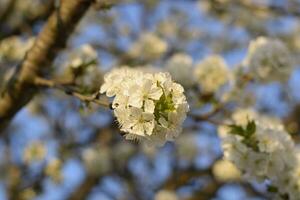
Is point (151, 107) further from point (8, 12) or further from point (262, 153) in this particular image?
point (8, 12)

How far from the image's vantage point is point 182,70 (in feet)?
12.2

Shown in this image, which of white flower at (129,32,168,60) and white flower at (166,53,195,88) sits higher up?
white flower at (166,53,195,88)

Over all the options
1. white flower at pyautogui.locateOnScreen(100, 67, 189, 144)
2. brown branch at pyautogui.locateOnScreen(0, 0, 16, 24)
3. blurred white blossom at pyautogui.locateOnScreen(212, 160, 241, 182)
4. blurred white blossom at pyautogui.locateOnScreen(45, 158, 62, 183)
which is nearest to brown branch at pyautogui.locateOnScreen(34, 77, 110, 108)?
white flower at pyautogui.locateOnScreen(100, 67, 189, 144)

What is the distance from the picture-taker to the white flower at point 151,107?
145cm

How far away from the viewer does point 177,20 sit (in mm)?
8453

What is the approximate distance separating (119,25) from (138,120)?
21.3ft

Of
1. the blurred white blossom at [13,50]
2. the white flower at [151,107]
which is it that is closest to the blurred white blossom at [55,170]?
the blurred white blossom at [13,50]

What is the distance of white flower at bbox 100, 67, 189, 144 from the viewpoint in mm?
1447

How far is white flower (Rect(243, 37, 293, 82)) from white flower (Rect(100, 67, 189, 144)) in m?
1.70

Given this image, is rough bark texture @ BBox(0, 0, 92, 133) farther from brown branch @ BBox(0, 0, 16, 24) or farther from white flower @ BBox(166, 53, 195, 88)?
brown branch @ BBox(0, 0, 16, 24)

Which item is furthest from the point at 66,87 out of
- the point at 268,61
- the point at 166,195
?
the point at 166,195

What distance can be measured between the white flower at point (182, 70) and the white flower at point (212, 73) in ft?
0.20

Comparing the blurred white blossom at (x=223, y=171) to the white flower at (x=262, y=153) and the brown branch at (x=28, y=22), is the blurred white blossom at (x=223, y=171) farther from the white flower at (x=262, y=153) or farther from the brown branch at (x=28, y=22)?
the white flower at (x=262, y=153)

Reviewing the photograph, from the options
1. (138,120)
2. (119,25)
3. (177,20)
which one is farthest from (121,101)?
(177,20)
